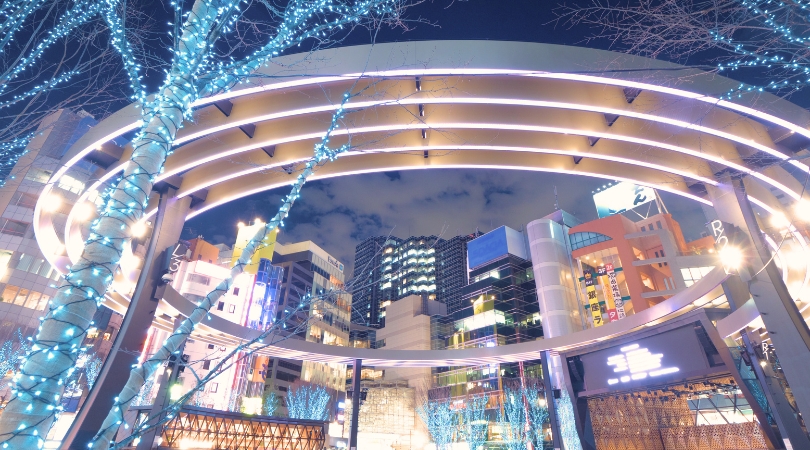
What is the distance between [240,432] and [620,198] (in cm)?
5441

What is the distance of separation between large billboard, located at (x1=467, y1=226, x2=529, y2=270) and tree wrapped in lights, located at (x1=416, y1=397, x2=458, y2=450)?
69.1ft

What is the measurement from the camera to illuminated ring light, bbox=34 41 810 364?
8109mm

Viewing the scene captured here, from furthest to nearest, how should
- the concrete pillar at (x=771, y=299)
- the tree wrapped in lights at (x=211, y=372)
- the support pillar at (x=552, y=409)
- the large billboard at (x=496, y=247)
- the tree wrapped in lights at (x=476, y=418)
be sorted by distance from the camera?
the large billboard at (x=496, y=247) < the tree wrapped in lights at (x=476, y=418) < the support pillar at (x=552, y=409) < the concrete pillar at (x=771, y=299) < the tree wrapped in lights at (x=211, y=372)

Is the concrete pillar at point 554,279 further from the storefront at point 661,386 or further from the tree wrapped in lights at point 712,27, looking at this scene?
the tree wrapped in lights at point 712,27

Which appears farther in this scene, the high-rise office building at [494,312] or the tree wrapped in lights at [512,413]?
the high-rise office building at [494,312]

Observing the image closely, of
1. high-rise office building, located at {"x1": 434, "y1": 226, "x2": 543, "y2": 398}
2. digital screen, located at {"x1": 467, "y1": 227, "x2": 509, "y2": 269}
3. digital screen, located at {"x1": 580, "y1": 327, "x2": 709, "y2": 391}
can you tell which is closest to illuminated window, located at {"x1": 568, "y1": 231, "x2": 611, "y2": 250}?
high-rise office building, located at {"x1": 434, "y1": 226, "x2": 543, "y2": 398}

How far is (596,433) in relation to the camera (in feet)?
51.7

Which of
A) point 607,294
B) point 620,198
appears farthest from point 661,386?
point 620,198

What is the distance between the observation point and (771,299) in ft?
30.8

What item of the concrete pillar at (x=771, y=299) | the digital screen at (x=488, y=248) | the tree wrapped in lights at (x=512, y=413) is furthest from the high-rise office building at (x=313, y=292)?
the concrete pillar at (x=771, y=299)

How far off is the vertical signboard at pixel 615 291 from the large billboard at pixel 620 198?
8.32 m

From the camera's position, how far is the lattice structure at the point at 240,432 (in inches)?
832

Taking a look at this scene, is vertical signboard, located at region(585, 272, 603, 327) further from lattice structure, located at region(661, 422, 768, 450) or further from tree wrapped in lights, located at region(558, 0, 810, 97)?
tree wrapped in lights, located at region(558, 0, 810, 97)

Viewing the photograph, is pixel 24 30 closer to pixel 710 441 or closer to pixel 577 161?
pixel 577 161
